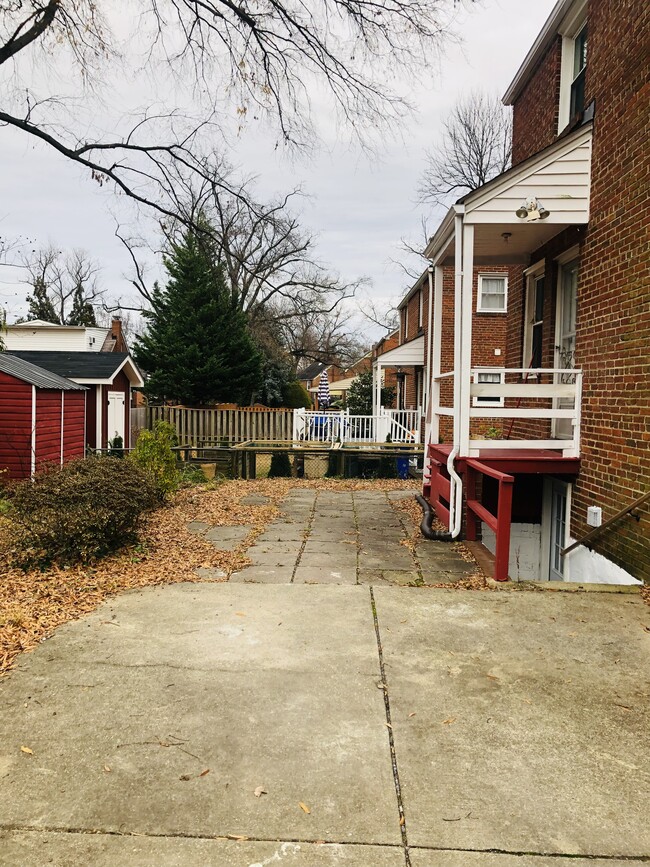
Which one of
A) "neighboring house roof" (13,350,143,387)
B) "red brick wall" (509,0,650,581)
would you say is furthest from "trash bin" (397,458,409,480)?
"neighboring house roof" (13,350,143,387)

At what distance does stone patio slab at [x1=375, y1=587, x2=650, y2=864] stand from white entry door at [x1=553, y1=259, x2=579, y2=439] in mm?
3266

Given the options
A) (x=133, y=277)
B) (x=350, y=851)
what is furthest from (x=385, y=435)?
(x=133, y=277)

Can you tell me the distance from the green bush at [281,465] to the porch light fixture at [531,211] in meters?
8.41

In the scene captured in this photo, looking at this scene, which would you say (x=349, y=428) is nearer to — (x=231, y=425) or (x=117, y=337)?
(x=231, y=425)

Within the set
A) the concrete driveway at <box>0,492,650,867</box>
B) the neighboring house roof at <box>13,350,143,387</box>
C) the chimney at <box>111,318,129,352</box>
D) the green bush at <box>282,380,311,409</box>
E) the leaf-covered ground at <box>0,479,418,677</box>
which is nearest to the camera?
the concrete driveway at <box>0,492,650,867</box>

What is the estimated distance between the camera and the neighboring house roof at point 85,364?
696 inches

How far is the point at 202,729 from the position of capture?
2.84 metres

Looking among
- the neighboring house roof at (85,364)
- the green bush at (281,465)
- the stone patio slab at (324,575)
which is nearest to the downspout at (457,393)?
the stone patio slab at (324,575)

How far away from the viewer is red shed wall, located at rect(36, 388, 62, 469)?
1333 cm

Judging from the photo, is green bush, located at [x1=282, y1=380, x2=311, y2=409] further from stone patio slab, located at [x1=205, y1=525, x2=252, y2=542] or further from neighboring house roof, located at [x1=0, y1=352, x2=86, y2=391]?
stone patio slab, located at [x1=205, y1=525, x2=252, y2=542]

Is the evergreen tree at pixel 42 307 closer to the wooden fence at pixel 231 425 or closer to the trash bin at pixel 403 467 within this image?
the wooden fence at pixel 231 425

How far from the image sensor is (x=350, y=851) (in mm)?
2080

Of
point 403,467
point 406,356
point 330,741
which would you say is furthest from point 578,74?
point 406,356

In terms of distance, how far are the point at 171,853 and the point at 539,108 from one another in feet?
31.0
